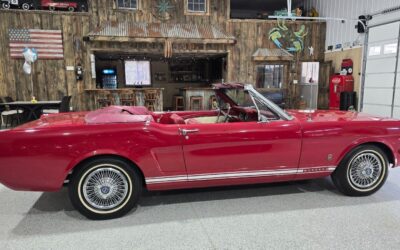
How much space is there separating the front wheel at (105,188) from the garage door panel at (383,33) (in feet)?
28.7

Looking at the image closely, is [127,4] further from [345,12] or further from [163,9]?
[345,12]

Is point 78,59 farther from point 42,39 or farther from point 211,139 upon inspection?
point 211,139

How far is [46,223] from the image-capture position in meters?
2.53

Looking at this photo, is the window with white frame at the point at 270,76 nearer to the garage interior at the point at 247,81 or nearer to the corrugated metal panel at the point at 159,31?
the garage interior at the point at 247,81

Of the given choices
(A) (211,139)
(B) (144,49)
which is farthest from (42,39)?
(A) (211,139)

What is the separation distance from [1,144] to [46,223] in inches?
31.4

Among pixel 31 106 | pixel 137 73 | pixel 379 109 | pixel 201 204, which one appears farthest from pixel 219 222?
pixel 137 73

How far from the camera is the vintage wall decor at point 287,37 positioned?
11.0 m

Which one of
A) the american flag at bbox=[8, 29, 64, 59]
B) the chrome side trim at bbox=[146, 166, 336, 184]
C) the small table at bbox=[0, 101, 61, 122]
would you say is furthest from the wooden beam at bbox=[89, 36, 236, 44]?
the chrome side trim at bbox=[146, 166, 336, 184]

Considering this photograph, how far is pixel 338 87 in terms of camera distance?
10.0 metres

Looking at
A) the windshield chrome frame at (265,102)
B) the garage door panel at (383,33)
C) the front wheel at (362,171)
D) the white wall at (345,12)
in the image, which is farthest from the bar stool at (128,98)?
the garage door panel at (383,33)

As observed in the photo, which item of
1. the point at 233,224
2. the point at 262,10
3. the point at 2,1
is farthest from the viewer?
the point at 262,10

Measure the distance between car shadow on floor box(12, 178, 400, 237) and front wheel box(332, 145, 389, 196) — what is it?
0.32ft

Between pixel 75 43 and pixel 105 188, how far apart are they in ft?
28.0
